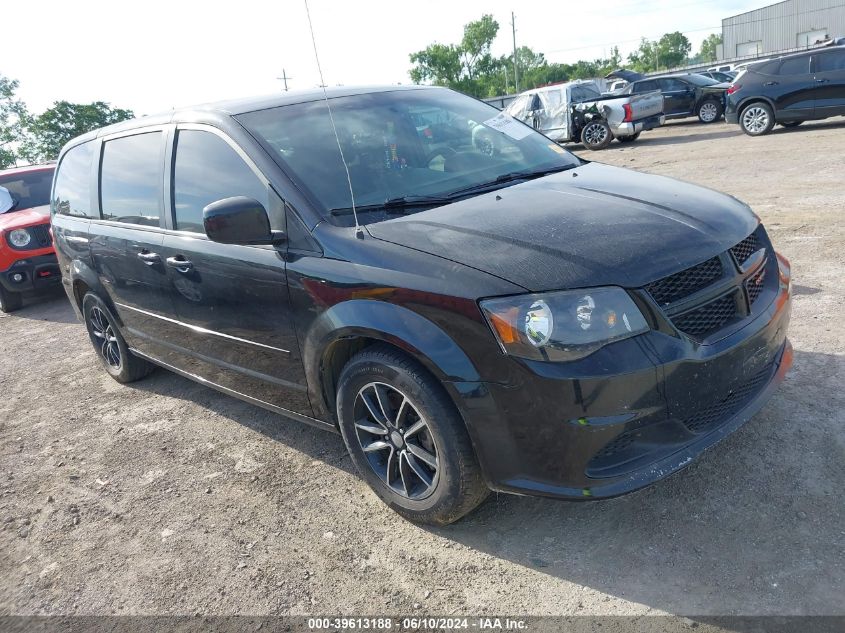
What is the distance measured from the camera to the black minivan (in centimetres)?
239

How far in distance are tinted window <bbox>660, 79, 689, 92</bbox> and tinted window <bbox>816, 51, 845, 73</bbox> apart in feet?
22.1

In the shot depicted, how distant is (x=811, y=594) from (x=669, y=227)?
139 cm

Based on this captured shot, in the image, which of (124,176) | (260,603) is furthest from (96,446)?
(260,603)

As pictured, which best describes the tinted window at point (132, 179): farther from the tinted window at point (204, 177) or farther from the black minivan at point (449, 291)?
the tinted window at point (204, 177)

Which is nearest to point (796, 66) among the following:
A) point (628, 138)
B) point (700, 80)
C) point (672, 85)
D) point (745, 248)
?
point (628, 138)

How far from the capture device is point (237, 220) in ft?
9.64

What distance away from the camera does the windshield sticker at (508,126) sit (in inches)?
156

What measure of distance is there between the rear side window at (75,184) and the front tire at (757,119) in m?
13.8

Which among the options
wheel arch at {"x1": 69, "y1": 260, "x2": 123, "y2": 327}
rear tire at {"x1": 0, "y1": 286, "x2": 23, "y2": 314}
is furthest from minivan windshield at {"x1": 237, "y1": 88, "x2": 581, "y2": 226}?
rear tire at {"x1": 0, "y1": 286, "x2": 23, "y2": 314}

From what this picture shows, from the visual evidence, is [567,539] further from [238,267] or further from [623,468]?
[238,267]

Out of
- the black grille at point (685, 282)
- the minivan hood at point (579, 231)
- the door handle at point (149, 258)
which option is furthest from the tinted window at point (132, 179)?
the black grille at point (685, 282)

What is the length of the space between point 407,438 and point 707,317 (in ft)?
4.16

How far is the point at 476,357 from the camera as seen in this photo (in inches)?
96.7

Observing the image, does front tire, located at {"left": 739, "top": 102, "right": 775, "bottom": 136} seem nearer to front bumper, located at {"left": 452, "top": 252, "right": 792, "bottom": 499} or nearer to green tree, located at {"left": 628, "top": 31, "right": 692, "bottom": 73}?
front bumper, located at {"left": 452, "top": 252, "right": 792, "bottom": 499}
